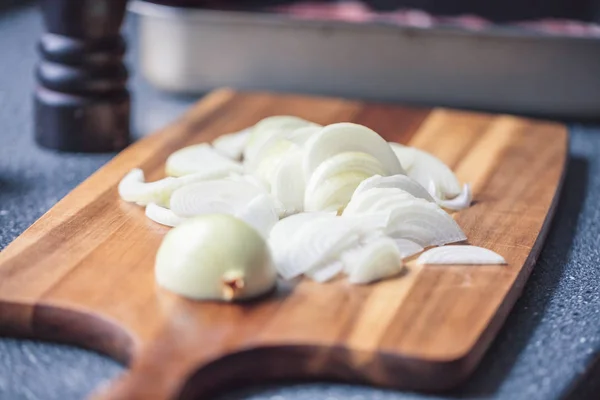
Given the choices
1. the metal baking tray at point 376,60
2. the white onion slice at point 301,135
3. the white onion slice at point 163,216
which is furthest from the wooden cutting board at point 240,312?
the metal baking tray at point 376,60

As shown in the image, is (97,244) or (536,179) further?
(536,179)

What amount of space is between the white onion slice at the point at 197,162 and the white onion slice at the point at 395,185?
0.72 ft

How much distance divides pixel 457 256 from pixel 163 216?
36 centimetres

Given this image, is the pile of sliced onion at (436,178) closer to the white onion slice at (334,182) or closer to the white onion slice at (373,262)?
the white onion slice at (334,182)

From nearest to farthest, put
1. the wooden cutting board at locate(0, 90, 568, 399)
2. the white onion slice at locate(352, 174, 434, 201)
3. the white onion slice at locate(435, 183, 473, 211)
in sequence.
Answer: the wooden cutting board at locate(0, 90, 568, 399)
the white onion slice at locate(352, 174, 434, 201)
the white onion slice at locate(435, 183, 473, 211)

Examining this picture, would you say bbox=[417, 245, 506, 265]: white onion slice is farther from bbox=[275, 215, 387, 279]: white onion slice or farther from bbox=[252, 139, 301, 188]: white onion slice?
bbox=[252, 139, 301, 188]: white onion slice

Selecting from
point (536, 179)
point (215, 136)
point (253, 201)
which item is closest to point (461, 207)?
point (536, 179)

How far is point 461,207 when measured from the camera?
127 cm

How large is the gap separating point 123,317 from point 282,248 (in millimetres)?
205

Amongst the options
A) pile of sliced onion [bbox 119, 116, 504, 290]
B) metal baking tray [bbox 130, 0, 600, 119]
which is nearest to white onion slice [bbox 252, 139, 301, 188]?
pile of sliced onion [bbox 119, 116, 504, 290]

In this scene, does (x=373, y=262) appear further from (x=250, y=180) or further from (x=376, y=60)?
(x=376, y=60)

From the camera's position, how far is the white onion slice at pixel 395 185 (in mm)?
1129

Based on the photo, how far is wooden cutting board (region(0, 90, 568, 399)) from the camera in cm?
86

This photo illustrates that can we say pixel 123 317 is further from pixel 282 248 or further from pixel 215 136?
pixel 215 136
